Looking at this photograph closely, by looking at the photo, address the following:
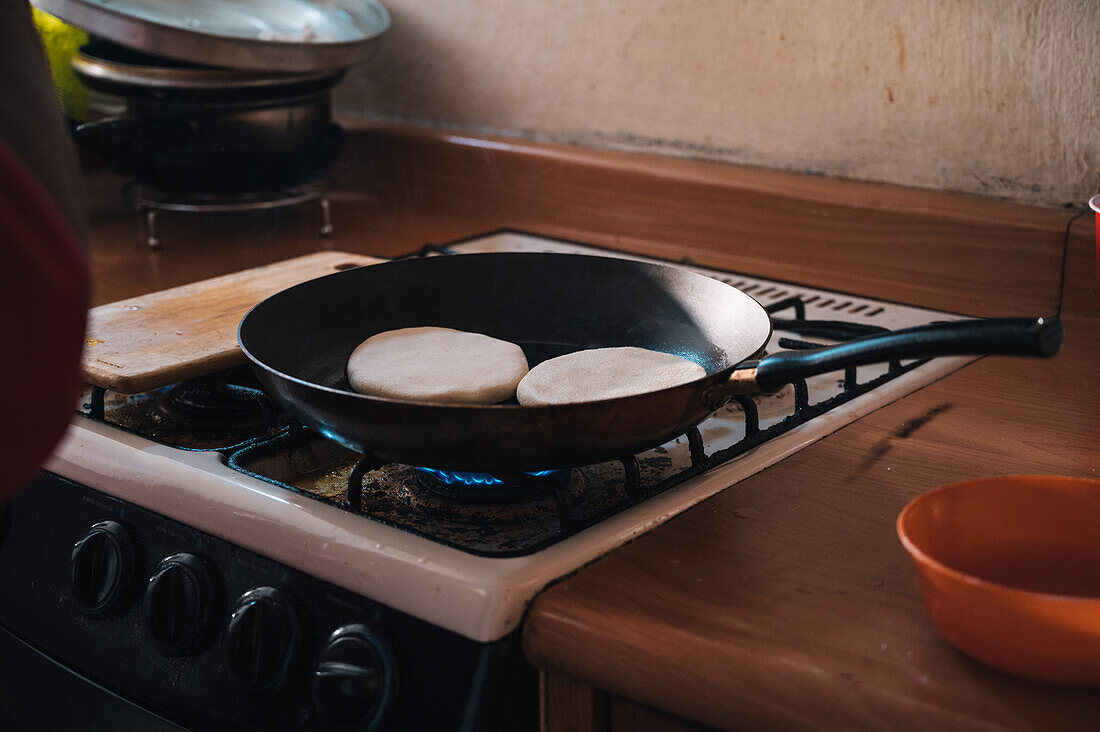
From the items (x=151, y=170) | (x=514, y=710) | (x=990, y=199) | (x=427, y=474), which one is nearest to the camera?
(x=514, y=710)

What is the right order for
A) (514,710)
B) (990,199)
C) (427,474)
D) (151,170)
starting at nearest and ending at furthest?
(514,710) → (427,474) → (990,199) → (151,170)

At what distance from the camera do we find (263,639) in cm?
63

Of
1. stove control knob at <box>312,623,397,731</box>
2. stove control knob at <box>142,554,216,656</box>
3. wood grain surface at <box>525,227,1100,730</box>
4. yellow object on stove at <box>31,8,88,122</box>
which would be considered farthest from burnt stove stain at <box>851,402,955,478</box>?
yellow object on stove at <box>31,8,88,122</box>

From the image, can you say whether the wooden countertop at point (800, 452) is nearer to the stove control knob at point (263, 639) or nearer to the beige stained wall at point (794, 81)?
the beige stained wall at point (794, 81)

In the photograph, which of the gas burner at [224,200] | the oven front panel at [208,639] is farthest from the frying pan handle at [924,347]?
the gas burner at [224,200]

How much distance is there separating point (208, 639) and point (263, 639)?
6 cm

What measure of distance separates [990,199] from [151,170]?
106cm

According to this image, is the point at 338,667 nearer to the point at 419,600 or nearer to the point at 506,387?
the point at 419,600

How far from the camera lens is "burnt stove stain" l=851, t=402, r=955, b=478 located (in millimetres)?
736

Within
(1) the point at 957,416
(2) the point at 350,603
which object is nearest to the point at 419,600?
(2) the point at 350,603

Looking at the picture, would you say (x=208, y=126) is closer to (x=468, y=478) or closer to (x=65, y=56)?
(x=65, y=56)

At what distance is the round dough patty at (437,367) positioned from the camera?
0.74 m

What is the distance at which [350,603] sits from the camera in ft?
2.01

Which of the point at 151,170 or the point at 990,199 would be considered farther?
the point at 151,170
